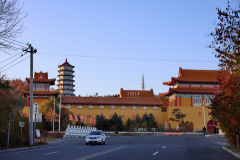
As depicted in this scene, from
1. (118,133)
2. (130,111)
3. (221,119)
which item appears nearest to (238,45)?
(221,119)

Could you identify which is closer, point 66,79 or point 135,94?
point 135,94

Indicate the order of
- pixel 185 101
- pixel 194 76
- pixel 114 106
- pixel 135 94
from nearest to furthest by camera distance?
1. pixel 114 106
2. pixel 185 101
3. pixel 194 76
4. pixel 135 94

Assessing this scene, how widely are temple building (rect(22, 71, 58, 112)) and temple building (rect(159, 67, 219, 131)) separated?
26840 millimetres

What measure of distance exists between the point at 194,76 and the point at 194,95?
4.77 metres

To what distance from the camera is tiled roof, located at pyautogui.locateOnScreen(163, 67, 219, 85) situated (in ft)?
263

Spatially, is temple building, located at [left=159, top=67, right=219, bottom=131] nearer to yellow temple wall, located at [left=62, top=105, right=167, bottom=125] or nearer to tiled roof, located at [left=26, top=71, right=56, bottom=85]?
yellow temple wall, located at [left=62, top=105, right=167, bottom=125]

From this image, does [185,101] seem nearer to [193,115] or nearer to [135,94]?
[193,115]

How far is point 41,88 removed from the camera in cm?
8025

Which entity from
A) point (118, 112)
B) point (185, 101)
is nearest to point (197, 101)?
point (185, 101)

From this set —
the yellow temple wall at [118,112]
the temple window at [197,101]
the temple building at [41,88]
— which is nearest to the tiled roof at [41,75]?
the temple building at [41,88]

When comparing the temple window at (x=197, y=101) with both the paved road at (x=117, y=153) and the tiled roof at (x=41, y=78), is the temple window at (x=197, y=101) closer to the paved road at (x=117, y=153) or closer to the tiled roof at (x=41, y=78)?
the tiled roof at (x=41, y=78)

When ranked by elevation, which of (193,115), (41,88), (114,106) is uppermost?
(41,88)

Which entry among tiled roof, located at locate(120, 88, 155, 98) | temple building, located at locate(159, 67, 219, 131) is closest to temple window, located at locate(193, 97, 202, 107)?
temple building, located at locate(159, 67, 219, 131)

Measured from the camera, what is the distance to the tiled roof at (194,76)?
3159 inches
